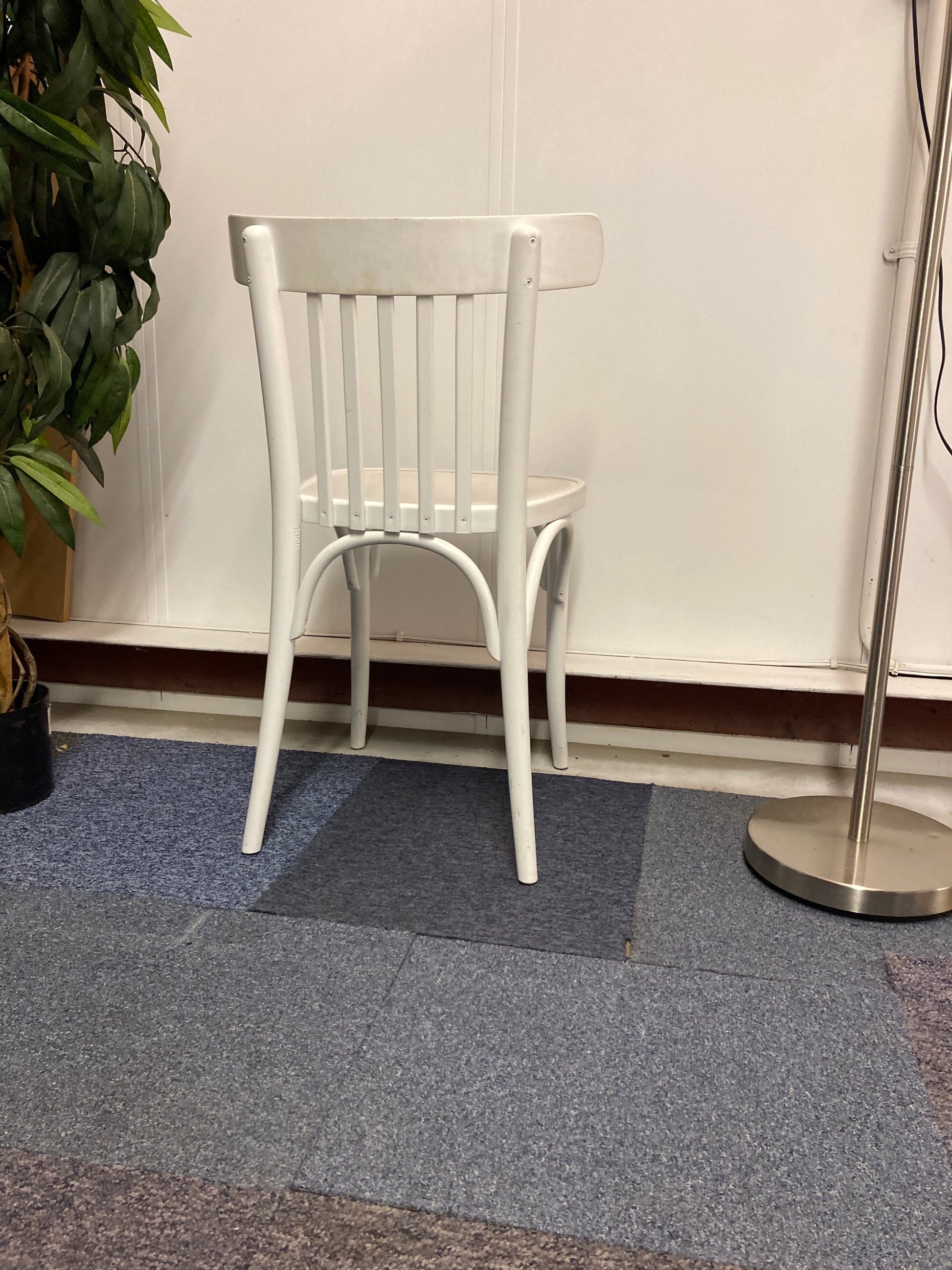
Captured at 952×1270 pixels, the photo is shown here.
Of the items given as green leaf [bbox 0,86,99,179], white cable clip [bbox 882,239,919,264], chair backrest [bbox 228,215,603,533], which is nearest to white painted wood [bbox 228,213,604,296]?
chair backrest [bbox 228,215,603,533]

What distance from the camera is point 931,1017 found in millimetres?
1162

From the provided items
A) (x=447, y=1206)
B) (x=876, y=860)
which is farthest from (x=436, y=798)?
(x=447, y=1206)

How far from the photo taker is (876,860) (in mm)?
1462

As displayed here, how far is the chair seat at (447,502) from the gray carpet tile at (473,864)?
0.49 m

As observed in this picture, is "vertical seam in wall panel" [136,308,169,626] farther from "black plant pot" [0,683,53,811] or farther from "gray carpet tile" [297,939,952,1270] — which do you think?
"gray carpet tile" [297,939,952,1270]

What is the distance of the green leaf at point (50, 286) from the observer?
1.54 m

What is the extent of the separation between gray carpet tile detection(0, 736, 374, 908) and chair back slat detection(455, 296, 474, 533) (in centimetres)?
59

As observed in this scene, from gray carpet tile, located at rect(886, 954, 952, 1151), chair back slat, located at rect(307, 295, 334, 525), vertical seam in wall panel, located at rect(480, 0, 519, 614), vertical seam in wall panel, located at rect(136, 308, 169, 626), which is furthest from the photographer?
vertical seam in wall panel, located at rect(136, 308, 169, 626)

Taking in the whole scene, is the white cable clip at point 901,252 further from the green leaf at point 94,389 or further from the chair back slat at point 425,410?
the green leaf at point 94,389

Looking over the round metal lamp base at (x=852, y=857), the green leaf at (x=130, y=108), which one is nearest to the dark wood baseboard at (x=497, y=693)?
the round metal lamp base at (x=852, y=857)

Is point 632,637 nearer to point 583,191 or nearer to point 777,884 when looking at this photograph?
point 777,884

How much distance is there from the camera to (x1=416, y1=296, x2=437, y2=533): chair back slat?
4.31 ft

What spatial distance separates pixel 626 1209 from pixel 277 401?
107 cm

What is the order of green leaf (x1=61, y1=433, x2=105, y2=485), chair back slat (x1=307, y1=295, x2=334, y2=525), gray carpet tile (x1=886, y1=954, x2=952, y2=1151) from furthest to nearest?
green leaf (x1=61, y1=433, x2=105, y2=485), chair back slat (x1=307, y1=295, x2=334, y2=525), gray carpet tile (x1=886, y1=954, x2=952, y2=1151)
